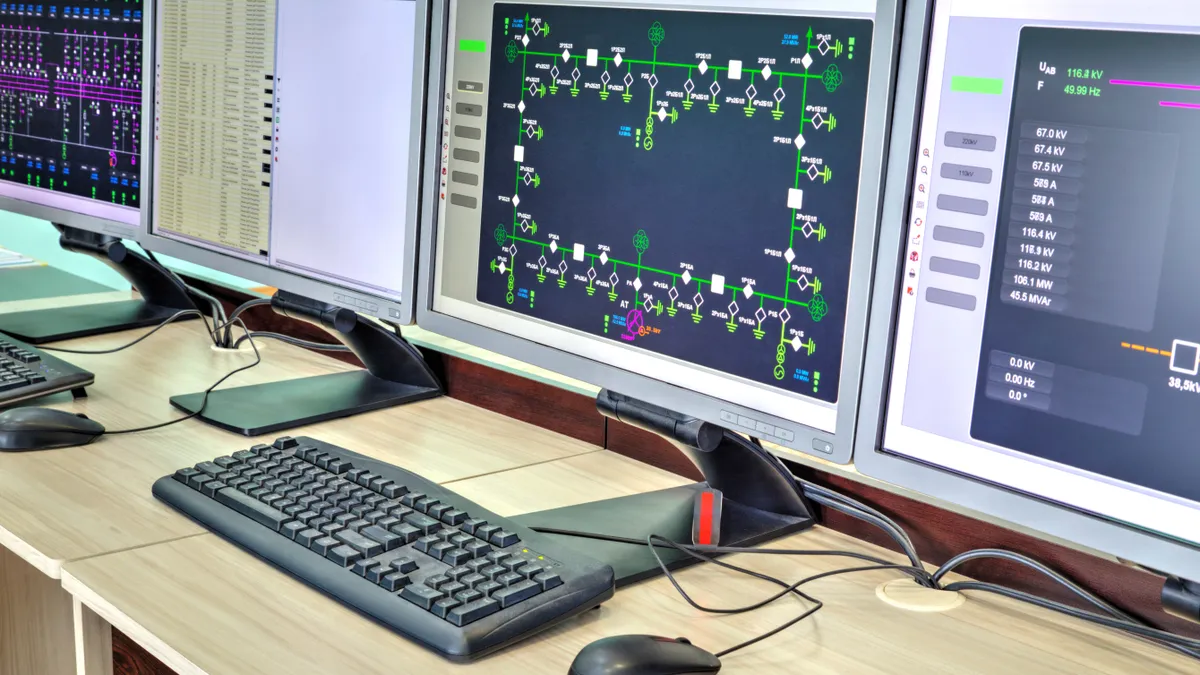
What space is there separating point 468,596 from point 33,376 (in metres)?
0.83

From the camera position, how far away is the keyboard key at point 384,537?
100 centimetres

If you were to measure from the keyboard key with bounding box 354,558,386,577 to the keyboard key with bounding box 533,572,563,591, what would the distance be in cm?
13

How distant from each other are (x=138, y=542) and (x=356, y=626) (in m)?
0.27

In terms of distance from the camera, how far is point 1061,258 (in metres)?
0.86

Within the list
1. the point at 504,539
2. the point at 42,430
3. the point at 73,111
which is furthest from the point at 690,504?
the point at 73,111

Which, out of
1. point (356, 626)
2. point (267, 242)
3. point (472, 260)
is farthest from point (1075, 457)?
point (267, 242)

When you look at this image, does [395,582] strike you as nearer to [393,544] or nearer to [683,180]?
[393,544]

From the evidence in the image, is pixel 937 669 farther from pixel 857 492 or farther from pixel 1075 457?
pixel 857 492

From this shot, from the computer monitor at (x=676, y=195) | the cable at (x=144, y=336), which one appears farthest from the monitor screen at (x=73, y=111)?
the computer monitor at (x=676, y=195)

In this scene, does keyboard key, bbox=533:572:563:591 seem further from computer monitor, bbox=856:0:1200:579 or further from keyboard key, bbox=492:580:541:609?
computer monitor, bbox=856:0:1200:579

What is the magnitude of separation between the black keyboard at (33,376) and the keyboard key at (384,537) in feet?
2.10

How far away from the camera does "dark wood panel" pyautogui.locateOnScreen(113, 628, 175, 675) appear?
1.22 meters

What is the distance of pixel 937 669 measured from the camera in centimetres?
90

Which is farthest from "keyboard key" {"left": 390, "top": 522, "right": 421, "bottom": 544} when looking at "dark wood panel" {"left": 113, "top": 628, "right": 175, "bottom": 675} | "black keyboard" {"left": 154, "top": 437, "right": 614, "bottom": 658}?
"dark wood panel" {"left": 113, "top": 628, "right": 175, "bottom": 675}
